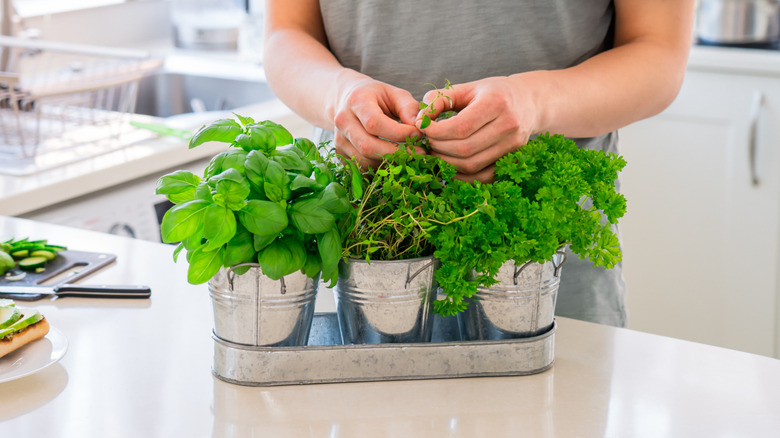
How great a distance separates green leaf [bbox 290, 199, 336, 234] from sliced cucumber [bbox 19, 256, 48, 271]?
1.61 feet

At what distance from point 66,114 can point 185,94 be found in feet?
2.09

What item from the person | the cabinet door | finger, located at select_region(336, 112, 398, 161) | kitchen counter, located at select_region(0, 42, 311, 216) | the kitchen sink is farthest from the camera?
the kitchen sink

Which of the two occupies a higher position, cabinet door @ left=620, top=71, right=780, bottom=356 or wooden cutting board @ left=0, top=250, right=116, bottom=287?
wooden cutting board @ left=0, top=250, right=116, bottom=287

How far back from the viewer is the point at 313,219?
2.04 ft

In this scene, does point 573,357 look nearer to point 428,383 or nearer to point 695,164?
point 428,383

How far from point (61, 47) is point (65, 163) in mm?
256

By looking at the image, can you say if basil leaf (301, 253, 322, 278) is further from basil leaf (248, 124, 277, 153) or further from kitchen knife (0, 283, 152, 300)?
kitchen knife (0, 283, 152, 300)

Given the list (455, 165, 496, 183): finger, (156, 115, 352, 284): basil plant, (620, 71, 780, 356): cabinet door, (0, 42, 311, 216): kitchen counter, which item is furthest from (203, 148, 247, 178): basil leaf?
(620, 71, 780, 356): cabinet door

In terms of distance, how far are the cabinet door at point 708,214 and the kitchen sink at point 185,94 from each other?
3.80 ft

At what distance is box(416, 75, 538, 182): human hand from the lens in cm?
70

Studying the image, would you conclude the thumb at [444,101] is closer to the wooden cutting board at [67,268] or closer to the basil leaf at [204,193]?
the basil leaf at [204,193]

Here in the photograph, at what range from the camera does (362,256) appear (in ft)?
2.23

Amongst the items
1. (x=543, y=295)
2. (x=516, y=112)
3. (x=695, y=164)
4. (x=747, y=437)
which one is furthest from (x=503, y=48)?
(x=695, y=164)

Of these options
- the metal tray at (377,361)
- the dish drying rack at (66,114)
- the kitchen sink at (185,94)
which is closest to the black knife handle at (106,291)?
the metal tray at (377,361)
